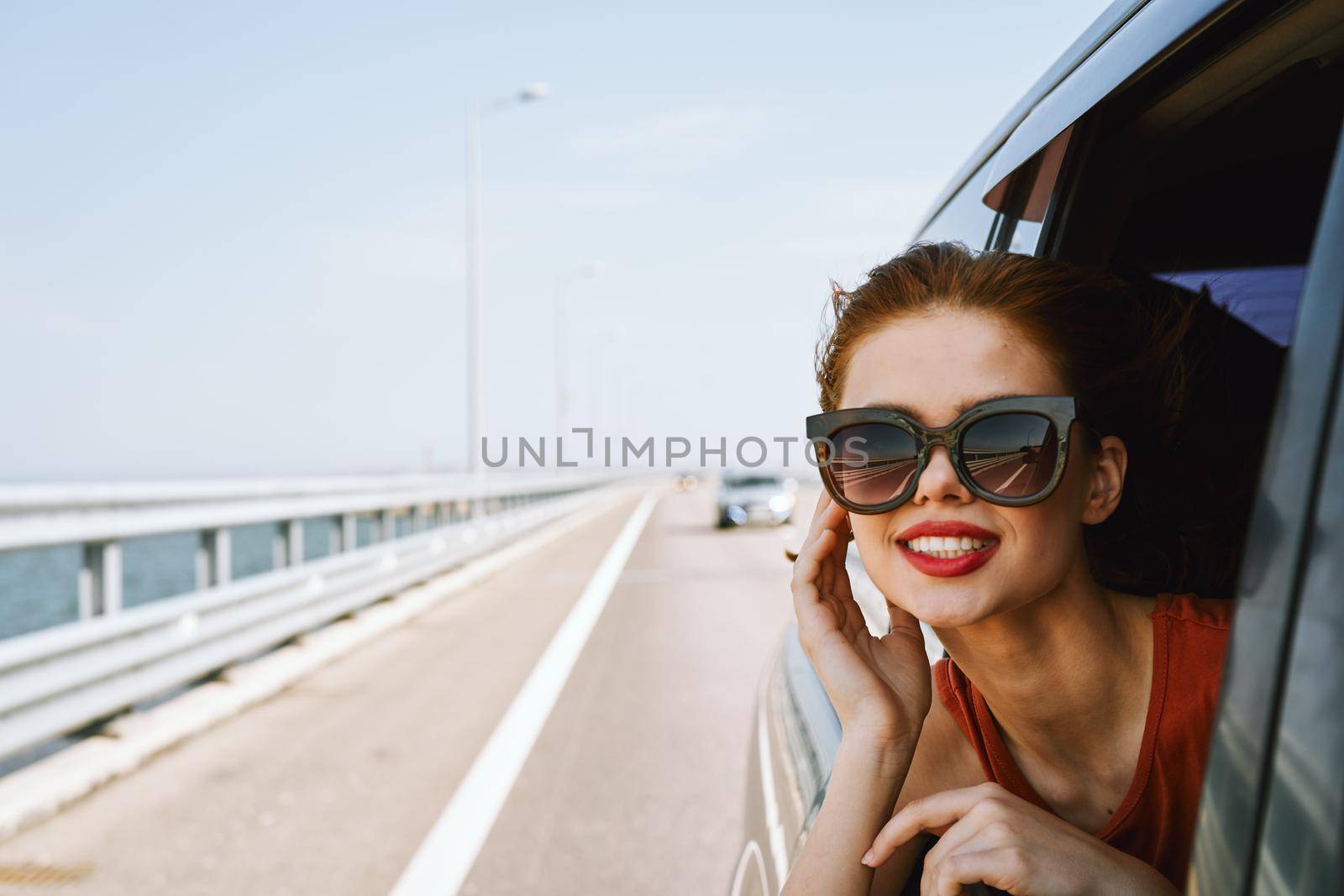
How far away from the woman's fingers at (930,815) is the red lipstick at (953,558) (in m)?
0.32

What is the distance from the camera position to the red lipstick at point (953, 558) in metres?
1.80

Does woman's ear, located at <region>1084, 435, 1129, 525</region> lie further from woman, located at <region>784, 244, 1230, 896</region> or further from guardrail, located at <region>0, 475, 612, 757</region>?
guardrail, located at <region>0, 475, 612, 757</region>

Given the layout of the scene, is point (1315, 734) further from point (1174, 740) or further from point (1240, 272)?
point (1240, 272)

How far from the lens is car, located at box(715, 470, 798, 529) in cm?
3012

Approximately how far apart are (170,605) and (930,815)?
6.28m

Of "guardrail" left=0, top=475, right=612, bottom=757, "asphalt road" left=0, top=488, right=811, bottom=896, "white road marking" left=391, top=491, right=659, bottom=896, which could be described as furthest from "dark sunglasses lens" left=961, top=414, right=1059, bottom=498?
"guardrail" left=0, top=475, right=612, bottom=757

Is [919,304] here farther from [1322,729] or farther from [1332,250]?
[1322,729]

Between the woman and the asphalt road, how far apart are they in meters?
2.58

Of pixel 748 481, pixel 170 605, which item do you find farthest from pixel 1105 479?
pixel 748 481

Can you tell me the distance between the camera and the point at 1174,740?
173 centimetres

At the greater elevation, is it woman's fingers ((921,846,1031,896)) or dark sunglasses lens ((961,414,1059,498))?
dark sunglasses lens ((961,414,1059,498))

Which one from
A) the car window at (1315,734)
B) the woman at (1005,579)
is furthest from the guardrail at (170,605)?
the car window at (1315,734)

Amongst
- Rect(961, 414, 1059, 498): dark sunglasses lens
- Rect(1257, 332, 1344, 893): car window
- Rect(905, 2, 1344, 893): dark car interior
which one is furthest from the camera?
Rect(905, 2, 1344, 893): dark car interior

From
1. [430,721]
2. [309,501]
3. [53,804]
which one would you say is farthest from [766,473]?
[53,804]
